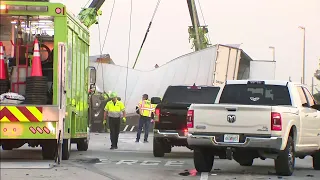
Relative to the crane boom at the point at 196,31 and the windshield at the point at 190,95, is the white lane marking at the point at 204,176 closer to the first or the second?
the windshield at the point at 190,95

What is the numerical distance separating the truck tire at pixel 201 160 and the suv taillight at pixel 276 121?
156 cm

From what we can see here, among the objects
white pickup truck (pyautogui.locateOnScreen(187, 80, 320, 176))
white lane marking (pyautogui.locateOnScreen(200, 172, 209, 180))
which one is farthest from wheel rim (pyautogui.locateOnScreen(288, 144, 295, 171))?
white lane marking (pyautogui.locateOnScreen(200, 172, 209, 180))

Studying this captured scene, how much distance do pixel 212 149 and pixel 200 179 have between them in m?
0.97

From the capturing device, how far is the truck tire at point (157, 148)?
16703mm

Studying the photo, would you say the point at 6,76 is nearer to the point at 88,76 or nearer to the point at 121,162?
the point at 121,162

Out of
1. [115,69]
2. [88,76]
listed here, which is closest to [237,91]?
[88,76]

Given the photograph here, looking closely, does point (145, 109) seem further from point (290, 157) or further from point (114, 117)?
point (290, 157)

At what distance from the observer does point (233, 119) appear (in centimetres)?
1176

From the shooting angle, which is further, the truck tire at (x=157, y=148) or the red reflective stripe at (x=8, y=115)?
the truck tire at (x=157, y=148)

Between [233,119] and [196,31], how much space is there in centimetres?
3897

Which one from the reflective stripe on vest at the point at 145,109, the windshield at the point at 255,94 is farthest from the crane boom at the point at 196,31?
the windshield at the point at 255,94

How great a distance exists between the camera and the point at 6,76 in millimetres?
12469

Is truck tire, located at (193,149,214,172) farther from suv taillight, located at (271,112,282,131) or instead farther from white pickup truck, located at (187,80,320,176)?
suv taillight, located at (271,112,282,131)

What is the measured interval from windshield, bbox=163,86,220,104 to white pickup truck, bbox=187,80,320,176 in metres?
3.56
